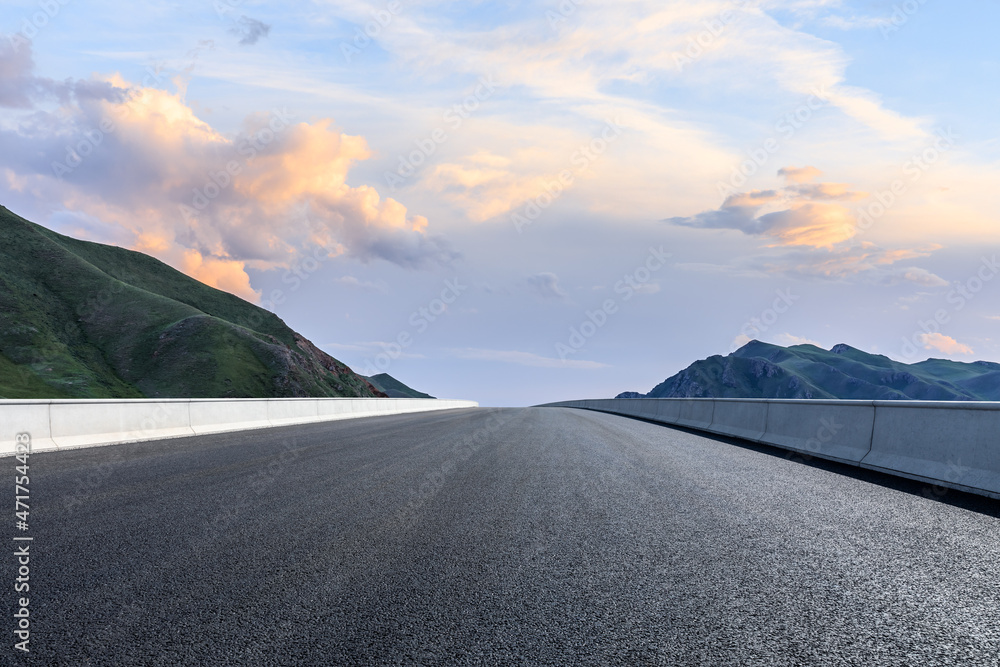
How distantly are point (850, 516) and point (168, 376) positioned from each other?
86198mm

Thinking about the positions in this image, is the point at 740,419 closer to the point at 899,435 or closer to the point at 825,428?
the point at 825,428

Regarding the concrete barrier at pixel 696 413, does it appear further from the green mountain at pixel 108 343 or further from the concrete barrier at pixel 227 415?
the green mountain at pixel 108 343

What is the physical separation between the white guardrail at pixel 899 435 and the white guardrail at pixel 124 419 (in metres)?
12.9

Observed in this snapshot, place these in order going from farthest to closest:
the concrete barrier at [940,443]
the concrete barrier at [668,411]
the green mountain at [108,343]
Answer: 1. the green mountain at [108,343]
2. the concrete barrier at [668,411]
3. the concrete barrier at [940,443]

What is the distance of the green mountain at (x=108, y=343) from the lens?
7631 cm

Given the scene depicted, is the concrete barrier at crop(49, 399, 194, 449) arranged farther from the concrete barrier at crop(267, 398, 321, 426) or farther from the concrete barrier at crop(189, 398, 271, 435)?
the concrete barrier at crop(267, 398, 321, 426)

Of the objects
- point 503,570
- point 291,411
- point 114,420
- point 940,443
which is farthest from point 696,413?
point 503,570

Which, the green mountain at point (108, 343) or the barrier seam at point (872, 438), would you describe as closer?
the barrier seam at point (872, 438)

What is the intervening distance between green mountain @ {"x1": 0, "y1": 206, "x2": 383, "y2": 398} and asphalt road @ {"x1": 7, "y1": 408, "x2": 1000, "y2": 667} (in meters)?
72.1

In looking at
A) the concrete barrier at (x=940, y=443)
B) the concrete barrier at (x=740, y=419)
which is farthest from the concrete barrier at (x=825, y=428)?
the concrete barrier at (x=740, y=419)

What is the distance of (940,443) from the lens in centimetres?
933

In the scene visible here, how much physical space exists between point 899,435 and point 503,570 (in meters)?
7.92

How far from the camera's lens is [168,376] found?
82.8m

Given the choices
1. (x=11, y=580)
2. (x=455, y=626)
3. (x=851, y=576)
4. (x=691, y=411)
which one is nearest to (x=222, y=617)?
(x=455, y=626)
